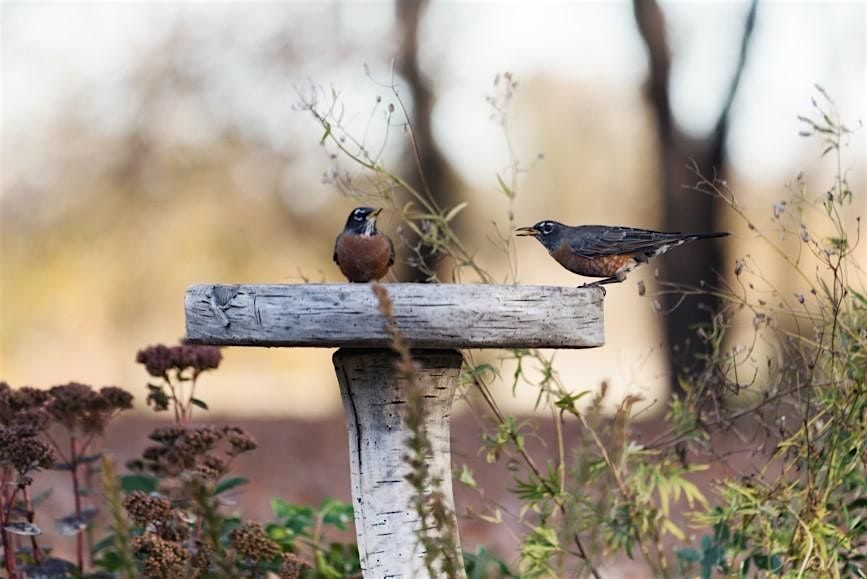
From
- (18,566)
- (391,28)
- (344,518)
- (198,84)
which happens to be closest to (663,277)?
(391,28)

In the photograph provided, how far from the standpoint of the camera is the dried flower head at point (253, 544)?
145 inches

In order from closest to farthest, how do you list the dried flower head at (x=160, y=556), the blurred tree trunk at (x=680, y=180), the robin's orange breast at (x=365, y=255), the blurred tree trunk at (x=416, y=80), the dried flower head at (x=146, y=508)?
the dried flower head at (x=160, y=556), the dried flower head at (x=146, y=508), the robin's orange breast at (x=365, y=255), the blurred tree trunk at (x=680, y=180), the blurred tree trunk at (x=416, y=80)

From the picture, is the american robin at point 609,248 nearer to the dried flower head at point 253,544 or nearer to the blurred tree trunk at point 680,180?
the dried flower head at point 253,544

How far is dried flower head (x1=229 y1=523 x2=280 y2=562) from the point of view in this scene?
145 inches

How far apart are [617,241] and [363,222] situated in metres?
0.84

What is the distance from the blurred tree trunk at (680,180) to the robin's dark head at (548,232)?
21.1 ft

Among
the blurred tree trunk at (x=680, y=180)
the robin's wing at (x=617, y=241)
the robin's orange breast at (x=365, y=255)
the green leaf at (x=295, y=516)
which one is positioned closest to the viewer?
the robin's orange breast at (x=365, y=255)

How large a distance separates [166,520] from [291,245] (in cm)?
815

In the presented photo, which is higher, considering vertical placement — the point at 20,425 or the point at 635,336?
the point at 20,425

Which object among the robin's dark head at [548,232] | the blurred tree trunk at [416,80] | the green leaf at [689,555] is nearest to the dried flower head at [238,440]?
the robin's dark head at [548,232]

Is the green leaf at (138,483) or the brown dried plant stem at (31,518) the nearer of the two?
the brown dried plant stem at (31,518)

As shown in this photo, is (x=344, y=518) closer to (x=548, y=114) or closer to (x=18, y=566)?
(x=18, y=566)

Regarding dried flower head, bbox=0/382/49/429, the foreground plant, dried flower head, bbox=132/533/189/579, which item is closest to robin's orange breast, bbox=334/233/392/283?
the foreground plant

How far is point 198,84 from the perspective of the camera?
36.8ft
